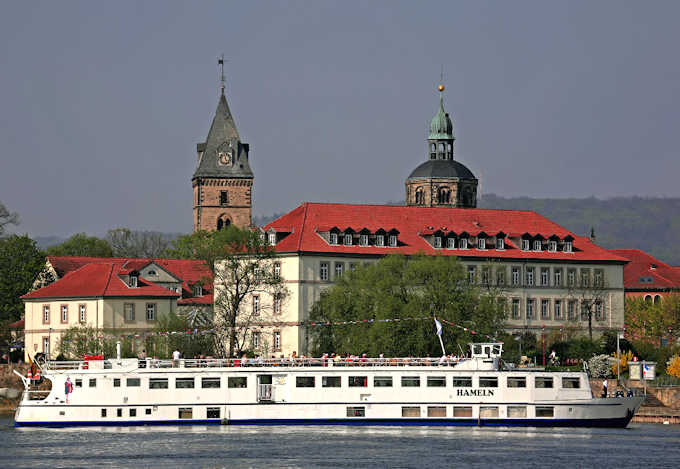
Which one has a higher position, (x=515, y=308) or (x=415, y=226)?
(x=415, y=226)

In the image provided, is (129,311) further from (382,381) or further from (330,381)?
(382,381)

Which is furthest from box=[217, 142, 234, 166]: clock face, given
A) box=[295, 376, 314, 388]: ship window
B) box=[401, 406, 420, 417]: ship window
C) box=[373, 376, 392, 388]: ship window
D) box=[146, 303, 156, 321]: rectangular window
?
box=[401, 406, 420, 417]: ship window

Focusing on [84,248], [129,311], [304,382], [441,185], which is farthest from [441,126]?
[304,382]

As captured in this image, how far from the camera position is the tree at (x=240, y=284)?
120 m

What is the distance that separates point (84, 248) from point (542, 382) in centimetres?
11099

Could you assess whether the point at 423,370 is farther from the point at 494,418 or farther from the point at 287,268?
the point at 287,268

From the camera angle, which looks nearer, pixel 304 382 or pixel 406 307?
pixel 304 382

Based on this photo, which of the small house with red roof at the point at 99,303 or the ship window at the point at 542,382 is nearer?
the ship window at the point at 542,382

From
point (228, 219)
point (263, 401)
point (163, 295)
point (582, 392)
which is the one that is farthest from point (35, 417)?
point (228, 219)

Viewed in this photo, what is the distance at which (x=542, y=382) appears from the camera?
8669 cm

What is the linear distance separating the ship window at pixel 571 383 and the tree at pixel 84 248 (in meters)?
110

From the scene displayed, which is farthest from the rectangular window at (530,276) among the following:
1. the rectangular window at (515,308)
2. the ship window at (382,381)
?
the ship window at (382,381)

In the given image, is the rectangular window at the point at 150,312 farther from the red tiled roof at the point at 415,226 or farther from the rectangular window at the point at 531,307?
the rectangular window at the point at 531,307

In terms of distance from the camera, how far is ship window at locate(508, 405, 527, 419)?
86.6 m
